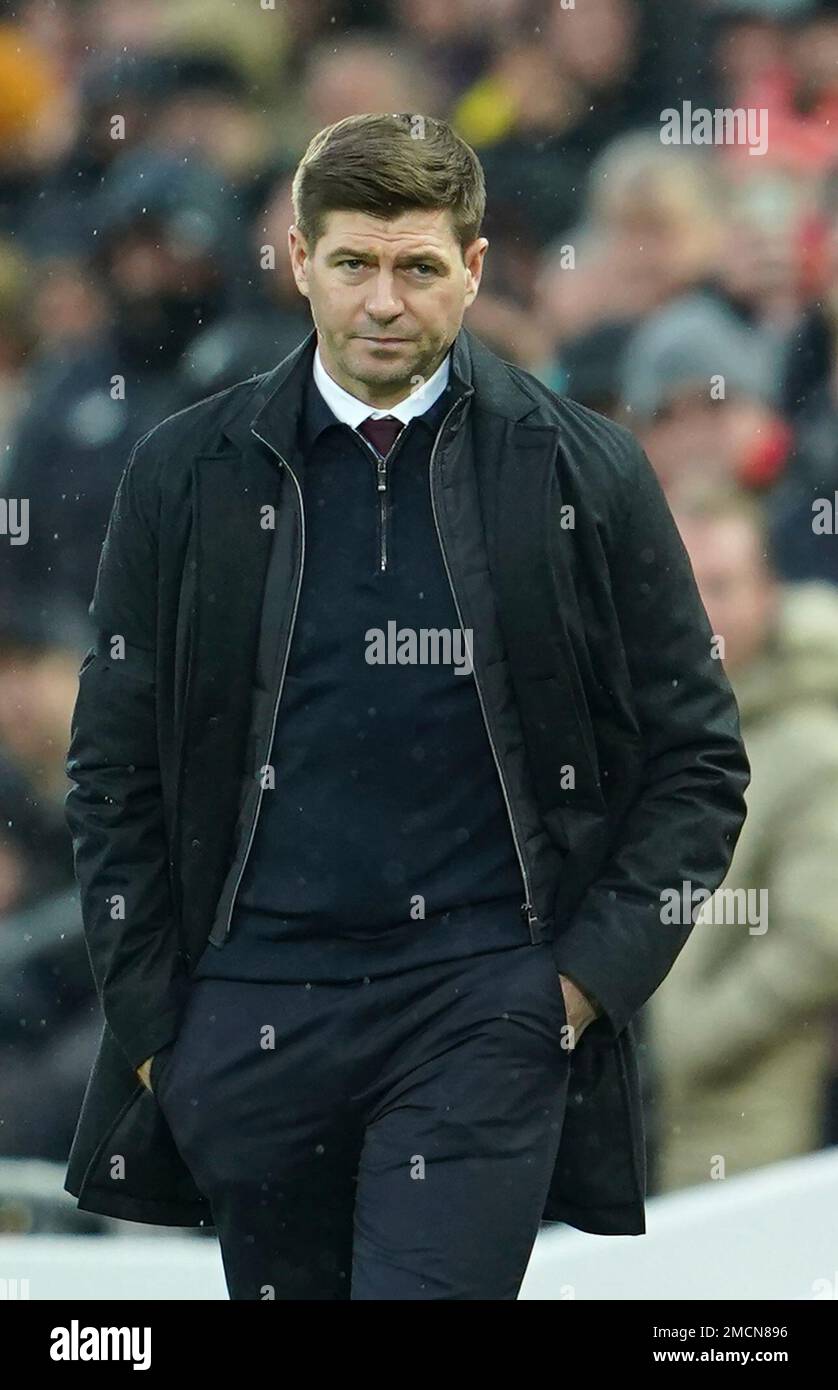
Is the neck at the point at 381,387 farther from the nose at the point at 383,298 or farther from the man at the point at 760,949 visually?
the man at the point at 760,949

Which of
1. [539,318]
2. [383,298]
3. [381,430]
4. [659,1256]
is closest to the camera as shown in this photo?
[383,298]

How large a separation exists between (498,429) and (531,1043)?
A: 742 mm

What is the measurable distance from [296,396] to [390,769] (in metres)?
0.48

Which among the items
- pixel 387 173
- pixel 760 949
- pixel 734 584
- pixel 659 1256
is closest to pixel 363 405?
pixel 387 173

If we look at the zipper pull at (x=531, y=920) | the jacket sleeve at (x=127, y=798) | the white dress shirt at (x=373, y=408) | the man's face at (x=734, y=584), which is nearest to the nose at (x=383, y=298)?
the white dress shirt at (x=373, y=408)

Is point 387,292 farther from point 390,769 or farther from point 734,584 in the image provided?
point 734,584

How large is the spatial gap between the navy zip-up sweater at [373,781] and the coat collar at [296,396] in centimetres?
6

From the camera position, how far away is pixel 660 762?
9.53ft

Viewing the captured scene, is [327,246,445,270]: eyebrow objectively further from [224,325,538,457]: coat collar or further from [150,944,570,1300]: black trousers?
[150,944,570,1300]: black trousers

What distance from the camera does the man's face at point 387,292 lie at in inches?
109

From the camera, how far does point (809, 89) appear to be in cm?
456
